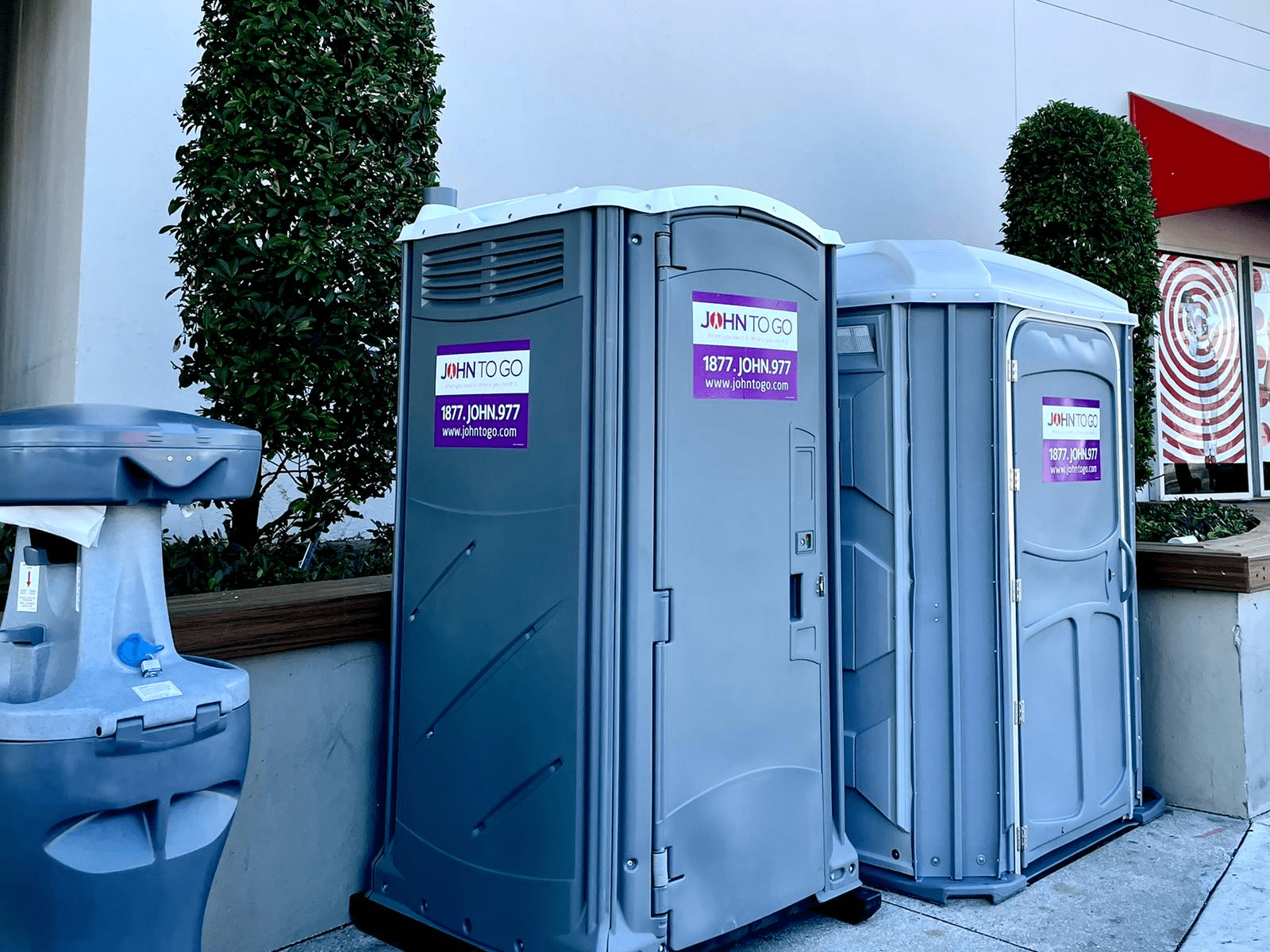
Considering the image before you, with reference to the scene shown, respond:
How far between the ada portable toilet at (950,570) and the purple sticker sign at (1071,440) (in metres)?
0.02

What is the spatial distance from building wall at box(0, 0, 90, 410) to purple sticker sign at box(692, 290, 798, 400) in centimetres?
305

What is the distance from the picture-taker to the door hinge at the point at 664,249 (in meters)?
2.85

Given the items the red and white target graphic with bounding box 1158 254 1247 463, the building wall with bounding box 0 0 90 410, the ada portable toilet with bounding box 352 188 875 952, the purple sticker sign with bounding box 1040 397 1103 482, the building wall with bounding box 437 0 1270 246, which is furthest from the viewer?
the red and white target graphic with bounding box 1158 254 1247 463

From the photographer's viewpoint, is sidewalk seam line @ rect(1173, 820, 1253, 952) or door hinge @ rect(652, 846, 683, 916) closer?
door hinge @ rect(652, 846, 683, 916)

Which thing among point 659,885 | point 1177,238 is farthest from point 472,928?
point 1177,238

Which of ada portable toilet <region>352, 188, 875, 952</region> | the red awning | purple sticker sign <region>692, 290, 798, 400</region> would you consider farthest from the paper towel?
the red awning

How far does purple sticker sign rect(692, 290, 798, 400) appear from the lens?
9.71 feet

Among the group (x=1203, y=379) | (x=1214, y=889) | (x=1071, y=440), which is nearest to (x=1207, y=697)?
(x=1214, y=889)

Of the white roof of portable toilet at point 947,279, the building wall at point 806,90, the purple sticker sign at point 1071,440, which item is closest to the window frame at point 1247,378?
the building wall at point 806,90

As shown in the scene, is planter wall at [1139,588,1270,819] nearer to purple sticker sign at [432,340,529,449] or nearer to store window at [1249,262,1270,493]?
purple sticker sign at [432,340,529,449]

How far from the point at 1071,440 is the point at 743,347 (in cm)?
159

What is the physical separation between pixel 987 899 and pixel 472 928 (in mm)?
1754

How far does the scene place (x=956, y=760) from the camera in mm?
3643

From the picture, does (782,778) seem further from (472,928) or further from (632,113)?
(632,113)
